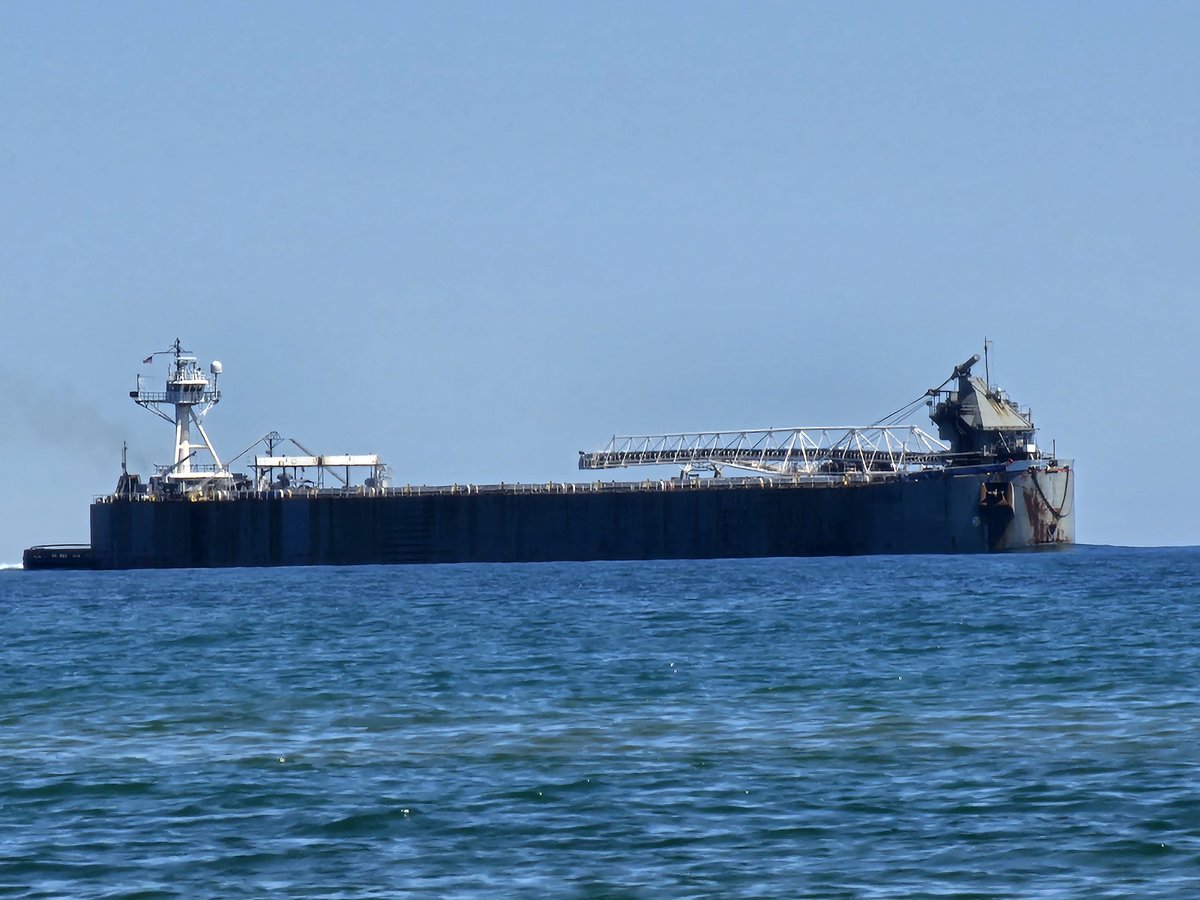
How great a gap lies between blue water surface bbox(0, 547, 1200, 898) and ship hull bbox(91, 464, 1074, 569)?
167ft

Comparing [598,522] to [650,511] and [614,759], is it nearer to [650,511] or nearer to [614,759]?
[650,511]

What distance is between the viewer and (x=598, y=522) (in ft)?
367

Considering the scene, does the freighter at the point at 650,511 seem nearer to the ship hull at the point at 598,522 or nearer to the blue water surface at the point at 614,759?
the ship hull at the point at 598,522

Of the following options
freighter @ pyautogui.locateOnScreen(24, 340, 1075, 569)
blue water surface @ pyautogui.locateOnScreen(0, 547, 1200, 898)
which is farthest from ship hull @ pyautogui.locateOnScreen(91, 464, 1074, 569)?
blue water surface @ pyautogui.locateOnScreen(0, 547, 1200, 898)

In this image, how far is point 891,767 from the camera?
84.6 feet

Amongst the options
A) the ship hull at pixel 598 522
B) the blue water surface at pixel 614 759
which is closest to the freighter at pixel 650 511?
the ship hull at pixel 598 522

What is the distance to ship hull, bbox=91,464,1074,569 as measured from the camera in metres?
108

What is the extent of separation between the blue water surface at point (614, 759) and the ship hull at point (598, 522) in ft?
167

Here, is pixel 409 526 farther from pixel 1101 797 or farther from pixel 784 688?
pixel 1101 797

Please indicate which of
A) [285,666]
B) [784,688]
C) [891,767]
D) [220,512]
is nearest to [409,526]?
[220,512]

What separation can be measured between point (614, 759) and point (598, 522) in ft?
279

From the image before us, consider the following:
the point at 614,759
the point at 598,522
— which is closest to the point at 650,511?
the point at 598,522

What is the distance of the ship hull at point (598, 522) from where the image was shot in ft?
353

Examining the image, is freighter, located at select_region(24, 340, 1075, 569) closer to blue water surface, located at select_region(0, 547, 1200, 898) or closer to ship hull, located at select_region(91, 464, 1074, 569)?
ship hull, located at select_region(91, 464, 1074, 569)
